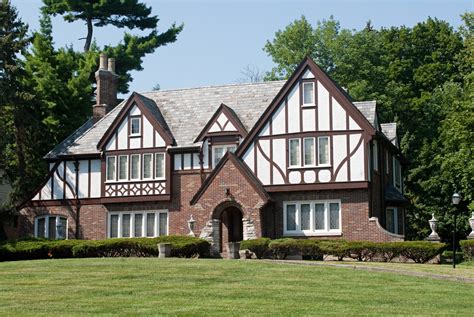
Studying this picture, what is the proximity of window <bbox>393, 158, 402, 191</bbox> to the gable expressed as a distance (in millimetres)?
12419

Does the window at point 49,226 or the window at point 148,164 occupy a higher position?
the window at point 148,164

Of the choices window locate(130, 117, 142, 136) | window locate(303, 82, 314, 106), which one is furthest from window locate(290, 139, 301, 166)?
window locate(130, 117, 142, 136)

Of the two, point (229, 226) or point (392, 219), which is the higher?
point (392, 219)

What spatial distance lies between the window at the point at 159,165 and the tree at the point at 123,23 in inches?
793

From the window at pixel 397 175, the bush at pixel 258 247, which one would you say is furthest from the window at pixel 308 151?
the window at pixel 397 175

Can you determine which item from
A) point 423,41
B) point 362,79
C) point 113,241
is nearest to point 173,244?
point 113,241

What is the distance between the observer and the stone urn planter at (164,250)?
3409 cm

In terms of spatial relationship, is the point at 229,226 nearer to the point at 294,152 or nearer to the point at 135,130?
the point at 294,152

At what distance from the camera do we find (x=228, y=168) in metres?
39.2

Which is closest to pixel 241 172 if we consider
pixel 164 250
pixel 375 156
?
pixel 164 250

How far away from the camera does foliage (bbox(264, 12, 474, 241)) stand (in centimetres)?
5206

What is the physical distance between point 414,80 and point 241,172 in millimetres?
24598

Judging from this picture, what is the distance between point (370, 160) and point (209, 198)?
24.8 feet

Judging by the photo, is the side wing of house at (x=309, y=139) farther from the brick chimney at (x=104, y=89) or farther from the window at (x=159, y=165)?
the brick chimney at (x=104, y=89)
